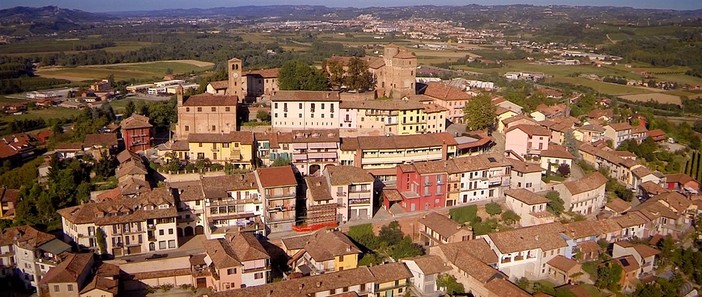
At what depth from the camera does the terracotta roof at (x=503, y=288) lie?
22.6 m

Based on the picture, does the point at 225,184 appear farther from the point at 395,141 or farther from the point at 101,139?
the point at 101,139

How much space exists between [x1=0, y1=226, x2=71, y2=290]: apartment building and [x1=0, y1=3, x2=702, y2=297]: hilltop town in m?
0.08


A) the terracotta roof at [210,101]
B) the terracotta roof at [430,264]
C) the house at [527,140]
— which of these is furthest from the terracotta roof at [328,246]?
the house at [527,140]

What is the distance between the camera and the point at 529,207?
30250 millimetres

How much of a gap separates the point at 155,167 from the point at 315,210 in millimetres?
9498

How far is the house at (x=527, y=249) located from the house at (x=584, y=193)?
188 inches

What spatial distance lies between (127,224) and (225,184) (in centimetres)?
481

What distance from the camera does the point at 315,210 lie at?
28578mm

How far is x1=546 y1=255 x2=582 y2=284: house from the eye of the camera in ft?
86.4

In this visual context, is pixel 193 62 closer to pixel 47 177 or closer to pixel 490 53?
pixel 490 53

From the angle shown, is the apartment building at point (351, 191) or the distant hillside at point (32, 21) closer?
the apartment building at point (351, 191)

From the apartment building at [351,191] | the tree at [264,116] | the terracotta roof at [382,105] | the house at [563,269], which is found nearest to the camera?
the house at [563,269]

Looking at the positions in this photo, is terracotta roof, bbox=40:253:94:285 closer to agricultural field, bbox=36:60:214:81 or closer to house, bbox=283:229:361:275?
house, bbox=283:229:361:275

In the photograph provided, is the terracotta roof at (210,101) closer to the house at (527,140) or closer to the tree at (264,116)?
the tree at (264,116)
